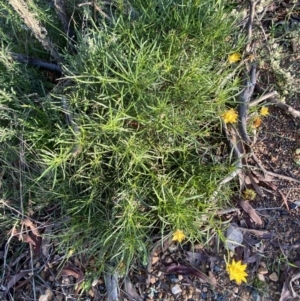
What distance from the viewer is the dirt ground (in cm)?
181

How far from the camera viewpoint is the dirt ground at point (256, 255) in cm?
181

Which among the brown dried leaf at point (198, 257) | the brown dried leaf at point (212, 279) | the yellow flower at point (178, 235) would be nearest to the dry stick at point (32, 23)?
the yellow flower at point (178, 235)

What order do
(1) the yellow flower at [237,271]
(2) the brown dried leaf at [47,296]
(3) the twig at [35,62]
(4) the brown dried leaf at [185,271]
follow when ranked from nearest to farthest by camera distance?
(1) the yellow flower at [237,271], (4) the brown dried leaf at [185,271], (2) the brown dried leaf at [47,296], (3) the twig at [35,62]

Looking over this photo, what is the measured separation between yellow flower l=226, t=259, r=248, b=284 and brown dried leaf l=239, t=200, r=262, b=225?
22 centimetres

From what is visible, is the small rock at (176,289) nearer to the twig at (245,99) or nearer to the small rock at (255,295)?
the small rock at (255,295)

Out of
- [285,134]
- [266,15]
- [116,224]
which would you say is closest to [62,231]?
[116,224]

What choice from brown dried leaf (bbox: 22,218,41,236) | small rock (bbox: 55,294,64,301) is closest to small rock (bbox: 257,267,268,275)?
small rock (bbox: 55,294,64,301)

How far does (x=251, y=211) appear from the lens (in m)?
1.89

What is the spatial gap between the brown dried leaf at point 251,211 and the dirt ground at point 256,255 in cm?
2

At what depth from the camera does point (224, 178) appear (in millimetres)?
1849

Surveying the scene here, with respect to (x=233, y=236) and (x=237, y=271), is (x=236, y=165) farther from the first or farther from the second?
(x=237, y=271)

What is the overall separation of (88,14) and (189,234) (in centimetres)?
108

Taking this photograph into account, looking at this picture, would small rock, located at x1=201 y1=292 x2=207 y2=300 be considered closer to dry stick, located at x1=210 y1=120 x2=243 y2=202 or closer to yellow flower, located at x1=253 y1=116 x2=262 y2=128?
dry stick, located at x1=210 y1=120 x2=243 y2=202

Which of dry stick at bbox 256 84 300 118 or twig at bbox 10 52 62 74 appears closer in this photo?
dry stick at bbox 256 84 300 118
